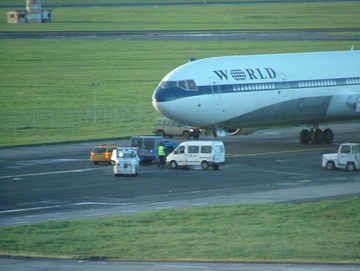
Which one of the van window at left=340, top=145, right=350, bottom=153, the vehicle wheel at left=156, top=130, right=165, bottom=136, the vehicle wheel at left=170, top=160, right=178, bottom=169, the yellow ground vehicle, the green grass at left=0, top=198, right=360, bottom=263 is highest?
the van window at left=340, top=145, right=350, bottom=153

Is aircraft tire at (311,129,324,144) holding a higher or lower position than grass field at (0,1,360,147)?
lower

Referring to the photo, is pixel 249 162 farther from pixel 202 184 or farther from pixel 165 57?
pixel 165 57

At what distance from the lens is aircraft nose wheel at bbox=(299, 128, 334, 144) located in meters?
86.6

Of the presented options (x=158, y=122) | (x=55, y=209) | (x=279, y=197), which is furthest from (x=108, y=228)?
(x=158, y=122)

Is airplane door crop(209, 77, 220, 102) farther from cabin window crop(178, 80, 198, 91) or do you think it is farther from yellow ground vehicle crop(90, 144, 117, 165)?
yellow ground vehicle crop(90, 144, 117, 165)

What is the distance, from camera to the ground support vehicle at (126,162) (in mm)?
70000

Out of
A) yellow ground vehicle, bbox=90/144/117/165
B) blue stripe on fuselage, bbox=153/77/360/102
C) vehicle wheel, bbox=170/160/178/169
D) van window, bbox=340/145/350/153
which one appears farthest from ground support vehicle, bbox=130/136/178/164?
van window, bbox=340/145/350/153

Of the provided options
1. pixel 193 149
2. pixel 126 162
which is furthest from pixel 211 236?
pixel 193 149

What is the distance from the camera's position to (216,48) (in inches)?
6122

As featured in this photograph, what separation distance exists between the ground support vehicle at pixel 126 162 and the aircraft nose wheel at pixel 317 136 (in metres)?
19.8

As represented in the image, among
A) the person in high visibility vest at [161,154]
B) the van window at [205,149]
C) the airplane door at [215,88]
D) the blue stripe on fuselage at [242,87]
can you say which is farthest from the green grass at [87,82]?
the van window at [205,149]

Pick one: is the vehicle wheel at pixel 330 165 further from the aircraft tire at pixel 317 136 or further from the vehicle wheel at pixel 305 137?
the vehicle wheel at pixel 305 137

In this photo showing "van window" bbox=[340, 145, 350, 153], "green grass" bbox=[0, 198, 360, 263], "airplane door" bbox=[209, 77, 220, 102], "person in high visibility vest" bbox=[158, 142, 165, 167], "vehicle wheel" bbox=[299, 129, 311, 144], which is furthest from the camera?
"vehicle wheel" bbox=[299, 129, 311, 144]

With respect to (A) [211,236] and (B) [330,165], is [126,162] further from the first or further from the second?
(A) [211,236]
